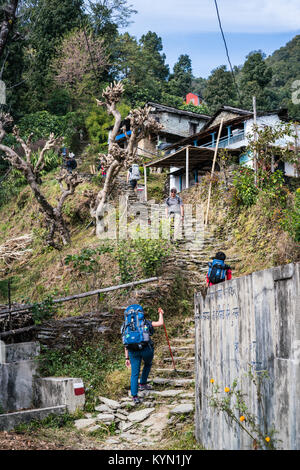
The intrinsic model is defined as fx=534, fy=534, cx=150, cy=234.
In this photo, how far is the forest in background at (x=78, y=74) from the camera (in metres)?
34.8

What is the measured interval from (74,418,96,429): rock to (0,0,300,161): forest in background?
27.2 metres

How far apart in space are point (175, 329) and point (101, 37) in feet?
120

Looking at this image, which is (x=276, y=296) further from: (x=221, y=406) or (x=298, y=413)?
(x=221, y=406)

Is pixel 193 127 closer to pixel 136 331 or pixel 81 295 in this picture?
pixel 81 295

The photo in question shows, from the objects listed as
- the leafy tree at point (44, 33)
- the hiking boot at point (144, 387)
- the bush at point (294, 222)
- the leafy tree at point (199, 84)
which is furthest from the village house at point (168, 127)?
the leafy tree at point (199, 84)

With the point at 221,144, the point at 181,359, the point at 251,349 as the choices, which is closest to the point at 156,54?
the point at 221,144

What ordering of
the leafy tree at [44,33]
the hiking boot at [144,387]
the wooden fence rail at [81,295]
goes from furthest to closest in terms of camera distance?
1. the leafy tree at [44,33]
2. the wooden fence rail at [81,295]
3. the hiking boot at [144,387]

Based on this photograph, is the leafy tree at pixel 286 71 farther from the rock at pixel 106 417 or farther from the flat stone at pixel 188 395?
the rock at pixel 106 417

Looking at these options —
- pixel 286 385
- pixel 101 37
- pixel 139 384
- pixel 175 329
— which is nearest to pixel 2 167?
pixel 101 37

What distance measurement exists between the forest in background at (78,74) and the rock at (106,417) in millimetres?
27193

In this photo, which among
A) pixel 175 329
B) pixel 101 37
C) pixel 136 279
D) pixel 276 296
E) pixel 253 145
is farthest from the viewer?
pixel 101 37

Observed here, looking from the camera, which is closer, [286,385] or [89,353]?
[286,385]

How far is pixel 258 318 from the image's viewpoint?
4672mm

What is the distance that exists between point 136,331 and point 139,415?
4.01 ft
